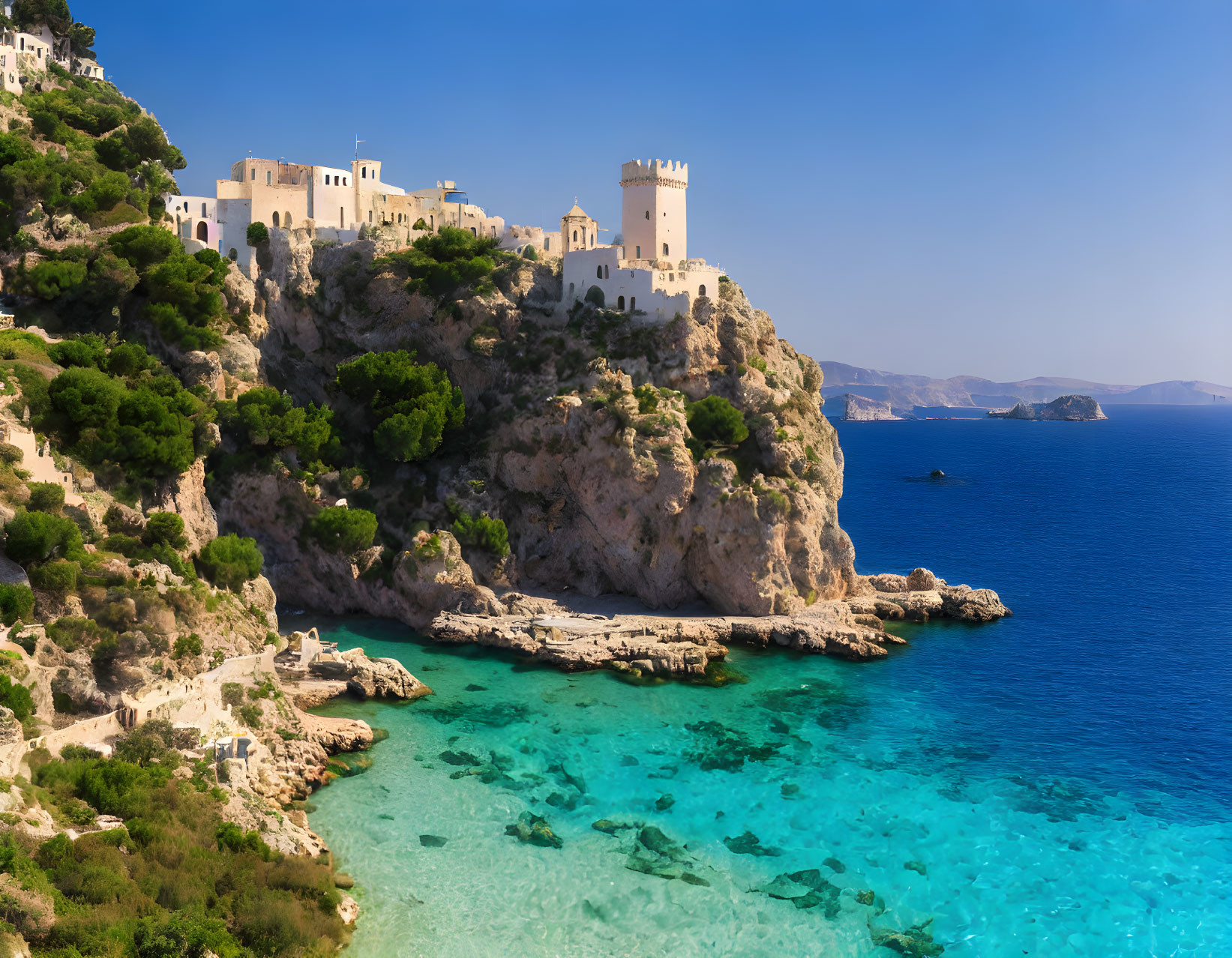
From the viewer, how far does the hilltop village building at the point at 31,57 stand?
5581 cm

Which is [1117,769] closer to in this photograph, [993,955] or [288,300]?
[993,955]

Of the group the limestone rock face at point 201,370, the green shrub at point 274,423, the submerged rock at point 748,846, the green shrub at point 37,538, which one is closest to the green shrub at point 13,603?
the green shrub at point 37,538

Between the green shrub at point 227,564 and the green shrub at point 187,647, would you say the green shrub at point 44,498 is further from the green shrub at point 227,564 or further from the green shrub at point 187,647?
the green shrub at point 227,564

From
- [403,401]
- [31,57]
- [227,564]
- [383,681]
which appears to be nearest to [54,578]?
[227,564]

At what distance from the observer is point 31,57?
5909 centimetres

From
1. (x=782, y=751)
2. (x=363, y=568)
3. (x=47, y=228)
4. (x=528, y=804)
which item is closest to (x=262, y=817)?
(x=528, y=804)

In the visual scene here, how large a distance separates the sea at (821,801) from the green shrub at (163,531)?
9111mm

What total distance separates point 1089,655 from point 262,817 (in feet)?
123

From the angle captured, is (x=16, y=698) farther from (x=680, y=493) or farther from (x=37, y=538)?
(x=680, y=493)

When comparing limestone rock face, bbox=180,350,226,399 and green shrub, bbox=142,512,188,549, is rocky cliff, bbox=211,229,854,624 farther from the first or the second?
green shrub, bbox=142,512,188,549

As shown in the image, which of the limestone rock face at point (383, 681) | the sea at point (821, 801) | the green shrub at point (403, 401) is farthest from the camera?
the green shrub at point (403, 401)

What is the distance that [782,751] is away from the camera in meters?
35.3

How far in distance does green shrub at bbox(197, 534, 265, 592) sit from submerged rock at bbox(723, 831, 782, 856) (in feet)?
72.6

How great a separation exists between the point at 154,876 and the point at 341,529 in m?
27.4
